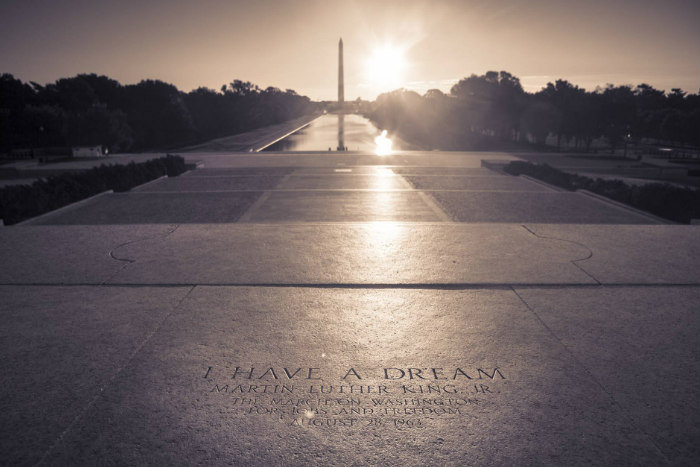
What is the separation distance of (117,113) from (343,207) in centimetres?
3968

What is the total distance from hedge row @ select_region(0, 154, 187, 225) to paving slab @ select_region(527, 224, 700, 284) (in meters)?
14.7

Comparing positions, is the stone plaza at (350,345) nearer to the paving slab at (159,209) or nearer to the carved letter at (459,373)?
the carved letter at (459,373)

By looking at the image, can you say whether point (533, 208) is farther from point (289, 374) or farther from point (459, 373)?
point (289, 374)

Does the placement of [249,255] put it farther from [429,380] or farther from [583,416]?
[583,416]

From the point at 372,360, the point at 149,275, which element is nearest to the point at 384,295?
the point at 372,360

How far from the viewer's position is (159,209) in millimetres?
15266

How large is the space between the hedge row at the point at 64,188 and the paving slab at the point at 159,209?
0.68 meters

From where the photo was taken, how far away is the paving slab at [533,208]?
45.1ft

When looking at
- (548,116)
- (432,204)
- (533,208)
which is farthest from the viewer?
(548,116)

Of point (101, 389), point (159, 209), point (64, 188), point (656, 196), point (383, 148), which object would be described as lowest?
point (101, 389)

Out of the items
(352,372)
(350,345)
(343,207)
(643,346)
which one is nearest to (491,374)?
(352,372)

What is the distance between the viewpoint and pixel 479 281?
7.79 metres

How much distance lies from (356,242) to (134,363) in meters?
5.81

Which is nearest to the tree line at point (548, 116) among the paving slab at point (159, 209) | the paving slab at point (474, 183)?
the paving slab at point (474, 183)
